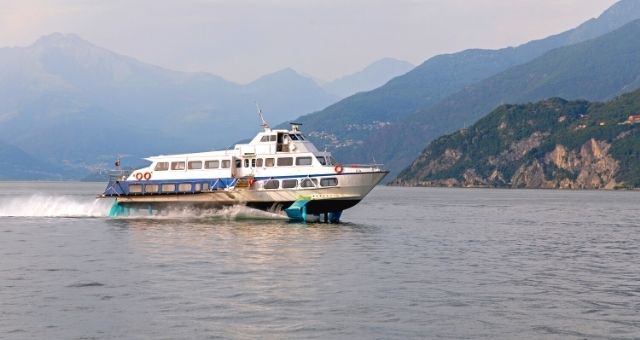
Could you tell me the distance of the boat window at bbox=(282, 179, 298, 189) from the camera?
81.5m

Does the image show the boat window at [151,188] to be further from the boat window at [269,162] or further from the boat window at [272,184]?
the boat window at [272,184]

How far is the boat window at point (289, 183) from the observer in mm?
81500

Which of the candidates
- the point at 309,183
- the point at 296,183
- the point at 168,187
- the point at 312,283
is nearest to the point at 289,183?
the point at 296,183

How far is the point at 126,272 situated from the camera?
49.1 meters

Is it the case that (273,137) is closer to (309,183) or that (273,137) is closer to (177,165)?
(309,183)

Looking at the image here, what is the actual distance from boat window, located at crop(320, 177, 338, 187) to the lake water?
13.3ft

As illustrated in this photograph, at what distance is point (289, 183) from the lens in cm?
8181

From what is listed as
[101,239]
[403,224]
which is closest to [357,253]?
[101,239]

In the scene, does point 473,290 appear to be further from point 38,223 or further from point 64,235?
point 38,223

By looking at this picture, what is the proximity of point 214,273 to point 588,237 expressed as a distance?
130 ft

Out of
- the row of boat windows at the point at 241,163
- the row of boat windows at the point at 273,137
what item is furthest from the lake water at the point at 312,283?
the row of boat windows at the point at 273,137

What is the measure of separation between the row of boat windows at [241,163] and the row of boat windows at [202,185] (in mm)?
1815

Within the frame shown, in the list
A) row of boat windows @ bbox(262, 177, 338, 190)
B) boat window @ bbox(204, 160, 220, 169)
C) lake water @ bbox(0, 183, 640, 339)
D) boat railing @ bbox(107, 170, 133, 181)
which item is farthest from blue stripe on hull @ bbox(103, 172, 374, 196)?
lake water @ bbox(0, 183, 640, 339)

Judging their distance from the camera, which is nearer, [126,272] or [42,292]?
[42,292]
